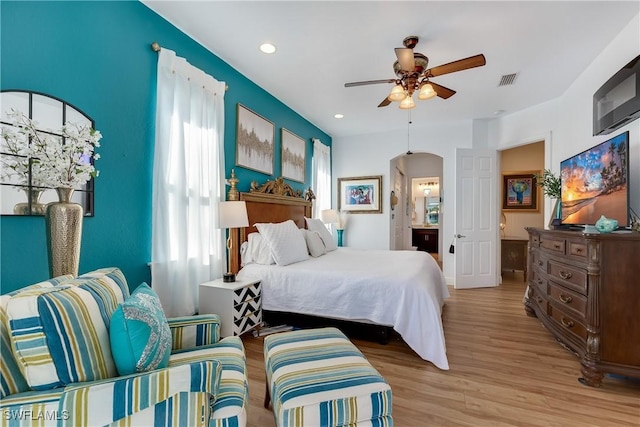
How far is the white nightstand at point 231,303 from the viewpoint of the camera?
2498mm

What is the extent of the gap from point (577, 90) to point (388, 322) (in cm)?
357

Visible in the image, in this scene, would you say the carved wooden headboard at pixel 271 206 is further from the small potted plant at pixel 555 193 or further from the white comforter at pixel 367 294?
the small potted plant at pixel 555 193

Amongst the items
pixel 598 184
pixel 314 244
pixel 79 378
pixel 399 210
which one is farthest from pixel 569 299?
pixel 399 210

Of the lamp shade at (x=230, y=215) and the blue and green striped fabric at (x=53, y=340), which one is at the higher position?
the lamp shade at (x=230, y=215)

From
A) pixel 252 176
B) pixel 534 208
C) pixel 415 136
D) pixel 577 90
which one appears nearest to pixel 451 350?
pixel 252 176

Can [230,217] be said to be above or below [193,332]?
above

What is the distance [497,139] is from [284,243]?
4.18 meters

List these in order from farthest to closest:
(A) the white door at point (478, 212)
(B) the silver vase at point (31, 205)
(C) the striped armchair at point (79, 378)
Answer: (A) the white door at point (478, 212), (B) the silver vase at point (31, 205), (C) the striped armchair at point (79, 378)

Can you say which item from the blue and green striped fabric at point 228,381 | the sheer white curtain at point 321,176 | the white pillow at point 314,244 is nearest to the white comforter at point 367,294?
the white pillow at point 314,244

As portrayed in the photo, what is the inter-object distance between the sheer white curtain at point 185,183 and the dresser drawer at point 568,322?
3.14 metres

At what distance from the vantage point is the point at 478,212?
484 cm

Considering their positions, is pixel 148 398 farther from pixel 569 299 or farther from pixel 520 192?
pixel 520 192

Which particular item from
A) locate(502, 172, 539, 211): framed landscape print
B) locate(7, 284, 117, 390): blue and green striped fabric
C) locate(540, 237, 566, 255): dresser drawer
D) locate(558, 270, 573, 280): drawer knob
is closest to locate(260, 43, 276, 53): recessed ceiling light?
locate(7, 284, 117, 390): blue and green striped fabric

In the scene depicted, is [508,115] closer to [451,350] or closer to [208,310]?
[451,350]
